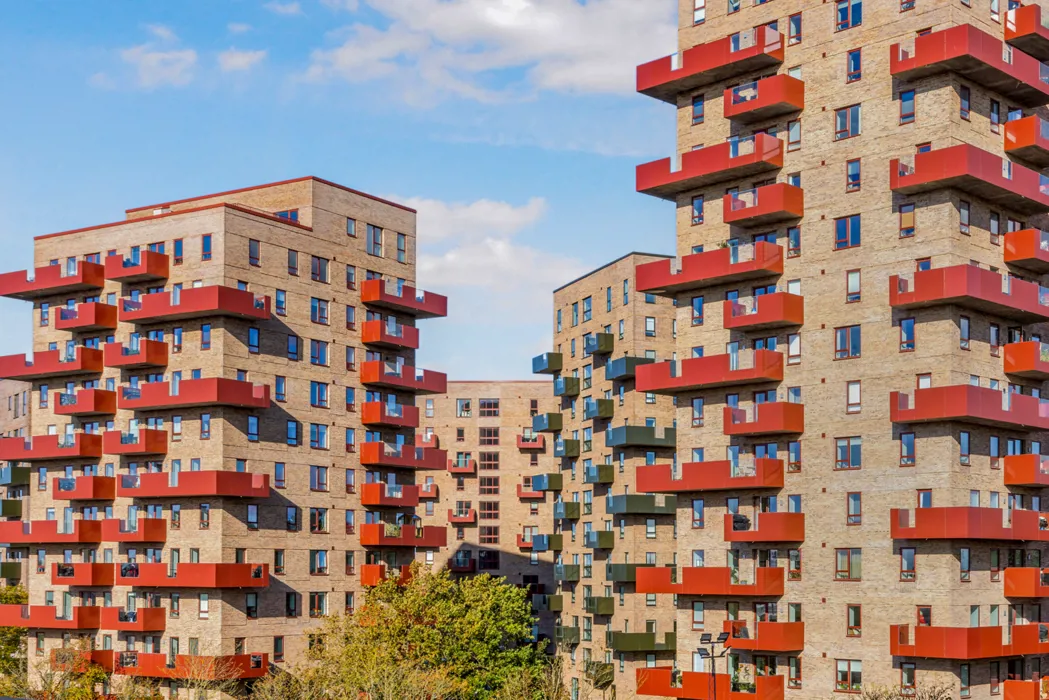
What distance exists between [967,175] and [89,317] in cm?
6410

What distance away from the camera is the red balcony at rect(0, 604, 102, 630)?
10906cm

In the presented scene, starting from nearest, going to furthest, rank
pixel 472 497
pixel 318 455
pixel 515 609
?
pixel 318 455, pixel 515 609, pixel 472 497

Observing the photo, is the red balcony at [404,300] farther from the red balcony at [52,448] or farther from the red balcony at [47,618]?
the red balcony at [47,618]

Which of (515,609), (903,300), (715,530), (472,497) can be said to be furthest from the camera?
(472,497)

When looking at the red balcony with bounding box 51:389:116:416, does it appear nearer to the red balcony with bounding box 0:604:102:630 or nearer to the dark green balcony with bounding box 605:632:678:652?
the red balcony with bounding box 0:604:102:630

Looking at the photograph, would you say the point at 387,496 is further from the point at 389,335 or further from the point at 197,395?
the point at 197,395

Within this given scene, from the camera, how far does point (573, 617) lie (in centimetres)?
13338

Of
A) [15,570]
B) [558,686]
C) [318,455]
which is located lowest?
[558,686]

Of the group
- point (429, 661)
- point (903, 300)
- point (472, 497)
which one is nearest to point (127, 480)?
point (429, 661)

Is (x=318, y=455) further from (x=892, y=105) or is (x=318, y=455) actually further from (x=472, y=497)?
(x=472, y=497)

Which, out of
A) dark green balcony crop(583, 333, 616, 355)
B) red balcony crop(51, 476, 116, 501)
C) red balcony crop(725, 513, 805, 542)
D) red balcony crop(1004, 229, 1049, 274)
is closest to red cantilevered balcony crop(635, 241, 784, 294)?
red balcony crop(1004, 229, 1049, 274)

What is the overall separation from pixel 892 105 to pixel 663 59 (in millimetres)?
16256

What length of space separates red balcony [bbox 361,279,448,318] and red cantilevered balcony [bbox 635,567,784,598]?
36128mm

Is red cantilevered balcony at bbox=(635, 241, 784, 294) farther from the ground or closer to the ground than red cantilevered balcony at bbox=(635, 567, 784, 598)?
farther from the ground
